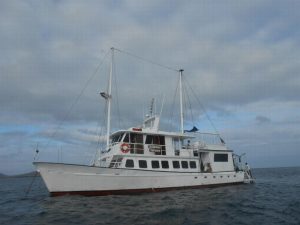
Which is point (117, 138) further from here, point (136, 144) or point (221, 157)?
point (221, 157)

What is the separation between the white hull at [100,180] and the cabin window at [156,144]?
2.03 metres

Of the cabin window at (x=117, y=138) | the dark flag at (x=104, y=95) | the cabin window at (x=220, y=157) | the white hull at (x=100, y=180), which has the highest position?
the dark flag at (x=104, y=95)

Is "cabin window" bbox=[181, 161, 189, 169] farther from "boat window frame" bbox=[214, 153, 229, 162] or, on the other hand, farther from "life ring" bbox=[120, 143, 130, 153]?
"life ring" bbox=[120, 143, 130, 153]

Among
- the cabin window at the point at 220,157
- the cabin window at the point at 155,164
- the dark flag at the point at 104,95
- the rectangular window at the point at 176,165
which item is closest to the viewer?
the cabin window at the point at 155,164

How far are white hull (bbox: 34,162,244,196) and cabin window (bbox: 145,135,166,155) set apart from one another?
2.03 metres

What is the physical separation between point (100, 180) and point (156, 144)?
605 cm

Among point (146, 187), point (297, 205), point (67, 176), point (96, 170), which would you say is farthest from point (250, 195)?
point (67, 176)

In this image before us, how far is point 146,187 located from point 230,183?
31.3ft

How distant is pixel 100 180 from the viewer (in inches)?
870

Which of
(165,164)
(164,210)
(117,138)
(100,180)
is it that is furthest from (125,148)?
(164,210)

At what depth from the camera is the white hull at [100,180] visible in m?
21.5

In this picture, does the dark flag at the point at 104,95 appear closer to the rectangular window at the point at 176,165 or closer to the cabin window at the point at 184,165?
the rectangular window at the point at 176,165

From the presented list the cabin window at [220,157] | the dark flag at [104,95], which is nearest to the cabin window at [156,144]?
the dark flag at [104,95]

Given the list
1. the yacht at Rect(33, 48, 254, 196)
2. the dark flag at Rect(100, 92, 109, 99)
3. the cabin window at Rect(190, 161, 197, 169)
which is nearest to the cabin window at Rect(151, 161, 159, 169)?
the yacht at Rect(33, 48, 254, 196)
